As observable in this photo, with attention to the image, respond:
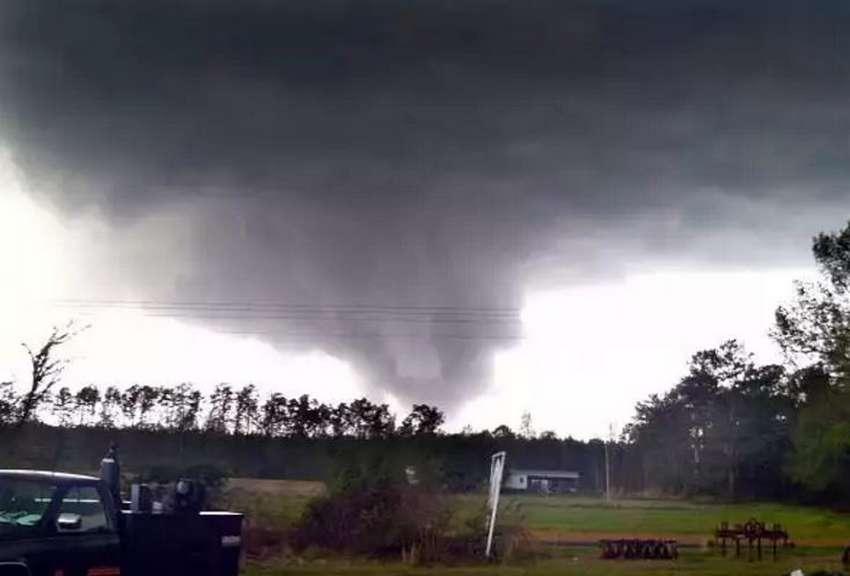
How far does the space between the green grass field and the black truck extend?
13.0 meters

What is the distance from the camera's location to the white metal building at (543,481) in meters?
45.8

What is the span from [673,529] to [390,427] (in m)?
12.0

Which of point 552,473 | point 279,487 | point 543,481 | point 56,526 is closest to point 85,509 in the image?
point 56,526

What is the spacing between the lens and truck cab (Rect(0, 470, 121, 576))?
9.32 metres

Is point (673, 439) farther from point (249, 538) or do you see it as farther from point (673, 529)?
point (249, 538)

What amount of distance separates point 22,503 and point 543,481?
133ft

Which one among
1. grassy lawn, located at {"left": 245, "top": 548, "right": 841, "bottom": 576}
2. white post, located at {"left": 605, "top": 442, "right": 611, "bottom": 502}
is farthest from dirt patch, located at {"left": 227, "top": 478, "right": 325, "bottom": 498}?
white post, located at {"left": 605, "top": 442, "right": 611, "bottom": 502}

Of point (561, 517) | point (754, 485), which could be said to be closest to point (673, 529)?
point (561, 517)

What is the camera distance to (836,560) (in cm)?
3102

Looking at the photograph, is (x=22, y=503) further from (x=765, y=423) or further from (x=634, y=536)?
(x=765, y=423)

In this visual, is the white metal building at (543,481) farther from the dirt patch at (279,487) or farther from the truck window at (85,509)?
the truck window at (85,509)

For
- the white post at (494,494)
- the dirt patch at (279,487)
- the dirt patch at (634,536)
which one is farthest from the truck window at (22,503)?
the dirt patch at (634,536)

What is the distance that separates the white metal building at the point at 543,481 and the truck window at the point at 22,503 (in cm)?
3432

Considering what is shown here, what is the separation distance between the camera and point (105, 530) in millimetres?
10242
